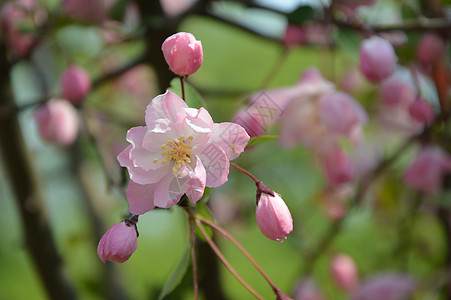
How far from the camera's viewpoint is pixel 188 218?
54 cm

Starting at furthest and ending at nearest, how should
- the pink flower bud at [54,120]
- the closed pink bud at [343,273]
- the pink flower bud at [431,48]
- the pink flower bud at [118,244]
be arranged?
1. the closed pink bud at [343,273]
2. the pink flower bud at [54,120]
3. the pink flower bud at [431,48]
4. the pink flower bud at [118,244]

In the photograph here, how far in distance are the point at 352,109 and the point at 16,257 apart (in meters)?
2.04

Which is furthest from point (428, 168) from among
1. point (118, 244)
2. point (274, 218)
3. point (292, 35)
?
point (118, 244)

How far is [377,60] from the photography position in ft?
2.34

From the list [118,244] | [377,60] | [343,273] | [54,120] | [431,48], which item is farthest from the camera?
[343,273]

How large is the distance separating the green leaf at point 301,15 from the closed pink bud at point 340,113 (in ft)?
0.48

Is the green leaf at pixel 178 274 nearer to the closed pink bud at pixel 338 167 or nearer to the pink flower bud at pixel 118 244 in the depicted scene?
the pink flower bud at pixel 118 244

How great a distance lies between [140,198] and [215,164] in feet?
0.28

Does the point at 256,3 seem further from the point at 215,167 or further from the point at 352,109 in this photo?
the point at 215,167

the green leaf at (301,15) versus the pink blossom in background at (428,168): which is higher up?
the green leaf at (301,15)

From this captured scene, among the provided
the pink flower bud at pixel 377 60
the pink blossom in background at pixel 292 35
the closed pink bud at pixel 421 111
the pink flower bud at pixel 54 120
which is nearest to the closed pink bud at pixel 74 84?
the pink flower bud at pixel 54 120

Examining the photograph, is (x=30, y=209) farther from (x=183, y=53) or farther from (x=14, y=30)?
(x=183, y=53)

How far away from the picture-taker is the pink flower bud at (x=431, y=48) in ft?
2.77

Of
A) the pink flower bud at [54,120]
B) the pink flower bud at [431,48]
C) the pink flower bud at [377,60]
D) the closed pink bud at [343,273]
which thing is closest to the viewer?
the pink flower bud at [377,60]
